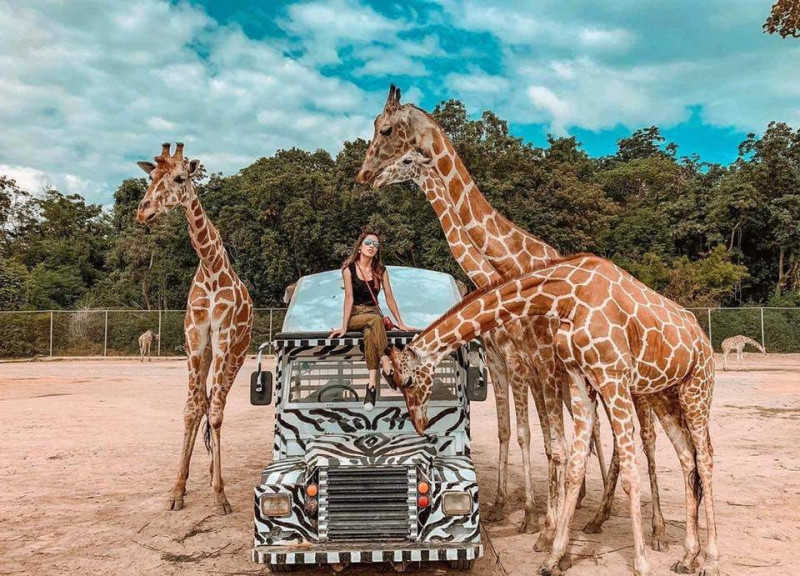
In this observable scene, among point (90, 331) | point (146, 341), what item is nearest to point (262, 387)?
point (146, 341)

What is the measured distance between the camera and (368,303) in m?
6.37

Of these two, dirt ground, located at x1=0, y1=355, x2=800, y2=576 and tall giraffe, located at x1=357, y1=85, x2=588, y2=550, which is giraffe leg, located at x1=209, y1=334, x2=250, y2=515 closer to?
dirt ground, located at x1=0, y1=355, x2=800, y2=576

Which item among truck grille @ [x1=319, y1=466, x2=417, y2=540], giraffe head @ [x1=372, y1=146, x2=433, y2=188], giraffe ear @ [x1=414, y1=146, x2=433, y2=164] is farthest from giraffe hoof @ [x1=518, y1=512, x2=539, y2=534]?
giraffe ear @ [x1=414, y1=146, x2=433, y2=164]

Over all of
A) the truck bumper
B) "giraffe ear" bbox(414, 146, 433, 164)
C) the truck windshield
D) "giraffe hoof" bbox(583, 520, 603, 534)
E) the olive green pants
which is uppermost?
"giraffe ear" bbox(414, 146, 433, 164)

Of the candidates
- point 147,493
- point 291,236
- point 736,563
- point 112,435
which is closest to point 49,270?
point 291,236

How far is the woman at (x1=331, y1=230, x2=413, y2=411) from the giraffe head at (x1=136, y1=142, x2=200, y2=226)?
2.74 metres

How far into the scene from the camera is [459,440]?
6.22 m

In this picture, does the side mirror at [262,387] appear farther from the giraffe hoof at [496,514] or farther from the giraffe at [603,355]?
the giraffe hoof at [496,514]

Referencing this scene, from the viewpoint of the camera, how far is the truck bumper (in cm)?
478

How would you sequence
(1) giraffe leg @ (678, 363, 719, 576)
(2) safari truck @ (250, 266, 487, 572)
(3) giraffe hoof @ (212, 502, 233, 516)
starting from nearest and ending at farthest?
(2) safari truck @ (250, 266, 487, 572) → (1) giraffe leg @ (678, 363, 719, 576) → (3) giraffe hoof @ (212, 502, 233, 516)

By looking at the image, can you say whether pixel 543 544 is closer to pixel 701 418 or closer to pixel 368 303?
pixel 701 418

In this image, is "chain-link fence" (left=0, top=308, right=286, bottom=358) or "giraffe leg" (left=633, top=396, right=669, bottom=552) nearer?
"giraffe leg" (left=633, top=396, right=669, bottom=552)

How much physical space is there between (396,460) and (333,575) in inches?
46.5

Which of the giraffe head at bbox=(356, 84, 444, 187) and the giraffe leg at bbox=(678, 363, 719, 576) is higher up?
the giraffe head at bbox=(356, 84, 444, 187)
